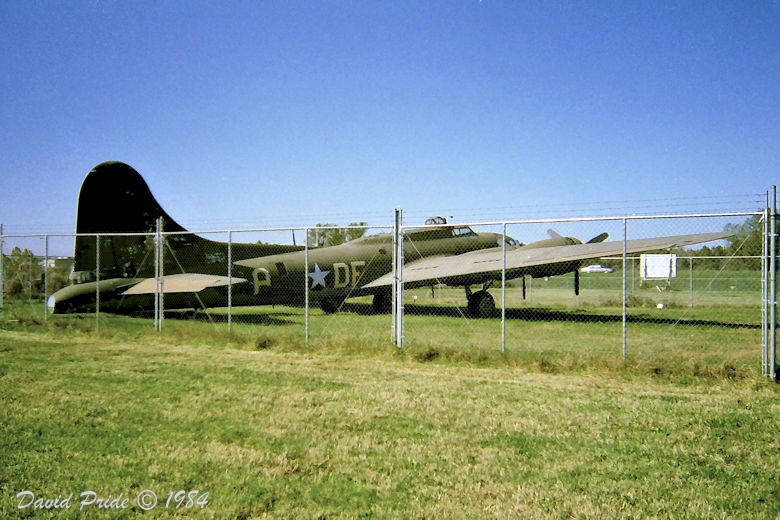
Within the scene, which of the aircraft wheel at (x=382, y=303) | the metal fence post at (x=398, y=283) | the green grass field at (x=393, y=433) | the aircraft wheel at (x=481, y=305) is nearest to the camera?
the green grass field at (x=393, y=433)

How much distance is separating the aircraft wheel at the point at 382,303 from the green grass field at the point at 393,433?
35.0 feet

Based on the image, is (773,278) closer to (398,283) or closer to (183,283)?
(398,283)

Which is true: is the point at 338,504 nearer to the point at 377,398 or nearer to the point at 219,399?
the point at 377,398

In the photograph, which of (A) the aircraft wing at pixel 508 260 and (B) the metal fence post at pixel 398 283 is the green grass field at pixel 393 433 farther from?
(A) the aircraft wing at pixel 508 260

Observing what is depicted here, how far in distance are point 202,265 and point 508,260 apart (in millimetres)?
9501

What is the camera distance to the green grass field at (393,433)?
3.94 metres

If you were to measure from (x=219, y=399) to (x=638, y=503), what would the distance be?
5056mm

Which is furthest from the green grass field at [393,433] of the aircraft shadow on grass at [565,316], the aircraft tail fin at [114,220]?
the aircraft tail fin at [114,220]

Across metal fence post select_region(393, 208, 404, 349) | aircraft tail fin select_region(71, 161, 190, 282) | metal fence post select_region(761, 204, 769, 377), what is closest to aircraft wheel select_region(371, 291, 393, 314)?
aircraft tail fin select_region(71, 161, 190, 282)

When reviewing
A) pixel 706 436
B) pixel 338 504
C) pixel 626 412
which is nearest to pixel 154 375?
pixel 338 504

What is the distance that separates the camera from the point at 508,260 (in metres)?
16.7

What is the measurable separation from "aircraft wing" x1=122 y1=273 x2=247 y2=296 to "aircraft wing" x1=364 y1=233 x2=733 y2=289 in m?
5.72

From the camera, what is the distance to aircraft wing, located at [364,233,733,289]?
43.7 feet

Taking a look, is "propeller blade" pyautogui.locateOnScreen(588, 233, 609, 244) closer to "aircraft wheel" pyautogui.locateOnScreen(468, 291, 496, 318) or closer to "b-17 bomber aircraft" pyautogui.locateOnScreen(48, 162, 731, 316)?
"b-17 bomber aircraft" pyautogui.locateOnScreen(48, 162, 731, 316)
